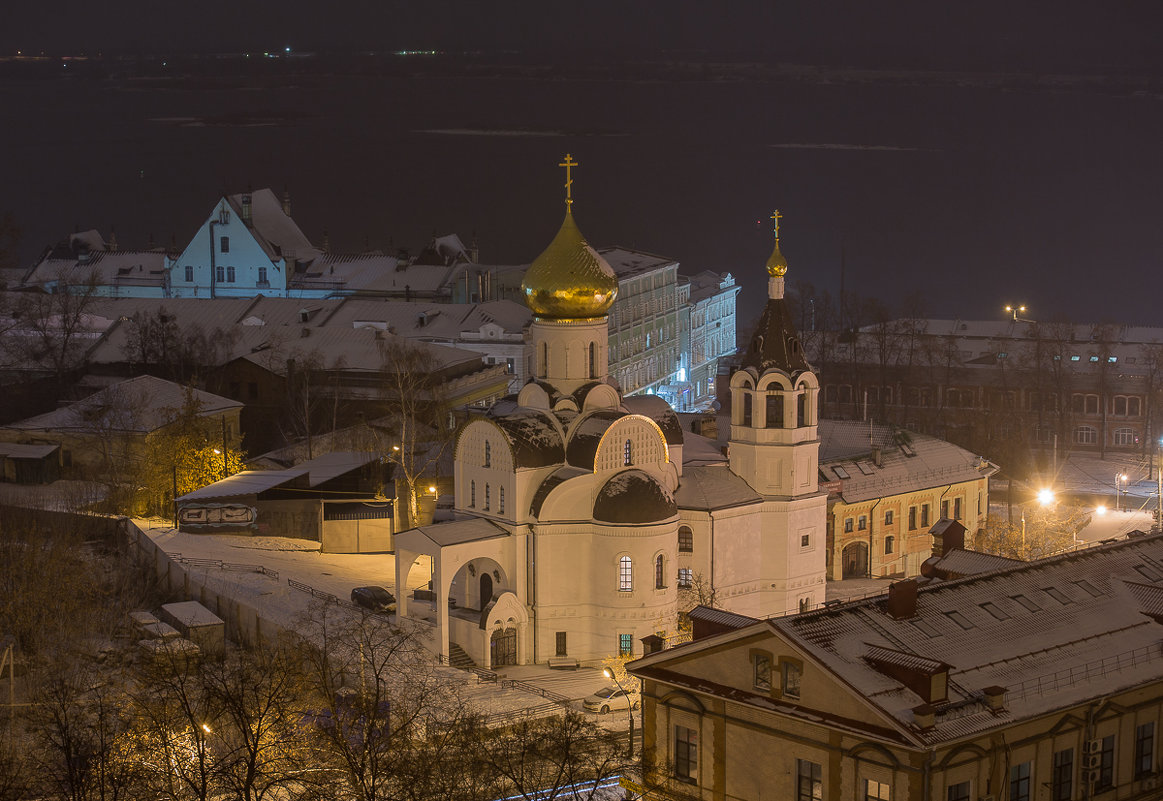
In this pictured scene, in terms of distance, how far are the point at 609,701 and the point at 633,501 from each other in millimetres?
4195

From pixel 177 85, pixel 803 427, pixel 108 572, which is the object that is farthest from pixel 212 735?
pixel 177 85

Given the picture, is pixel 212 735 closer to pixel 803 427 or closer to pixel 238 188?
pixel 803 427

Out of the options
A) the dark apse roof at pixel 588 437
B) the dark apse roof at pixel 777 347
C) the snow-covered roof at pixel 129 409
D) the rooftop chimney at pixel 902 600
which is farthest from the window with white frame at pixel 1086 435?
the rooftop chimney at pixel 902 600

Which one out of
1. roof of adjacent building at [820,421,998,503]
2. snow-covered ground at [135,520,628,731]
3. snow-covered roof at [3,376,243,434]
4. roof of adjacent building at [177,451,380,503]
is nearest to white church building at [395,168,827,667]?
snow-covered ground at [135,520,628,731]

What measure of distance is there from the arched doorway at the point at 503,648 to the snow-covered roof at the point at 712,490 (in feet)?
13.3

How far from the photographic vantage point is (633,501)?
34.1m

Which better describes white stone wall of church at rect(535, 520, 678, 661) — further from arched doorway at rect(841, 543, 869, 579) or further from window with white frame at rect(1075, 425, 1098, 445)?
window with white frame at rect(1075, 425, 1098, 445)

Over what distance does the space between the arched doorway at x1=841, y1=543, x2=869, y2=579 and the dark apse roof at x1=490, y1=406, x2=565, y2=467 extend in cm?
1015

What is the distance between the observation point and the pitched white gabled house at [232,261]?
69.8 meters

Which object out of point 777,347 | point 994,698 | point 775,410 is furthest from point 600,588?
point 994,698

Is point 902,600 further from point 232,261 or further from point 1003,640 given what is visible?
point 232,261

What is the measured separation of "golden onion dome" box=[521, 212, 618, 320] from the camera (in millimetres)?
35594

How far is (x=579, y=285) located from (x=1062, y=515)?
15.4 m

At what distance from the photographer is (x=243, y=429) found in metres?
52.0
